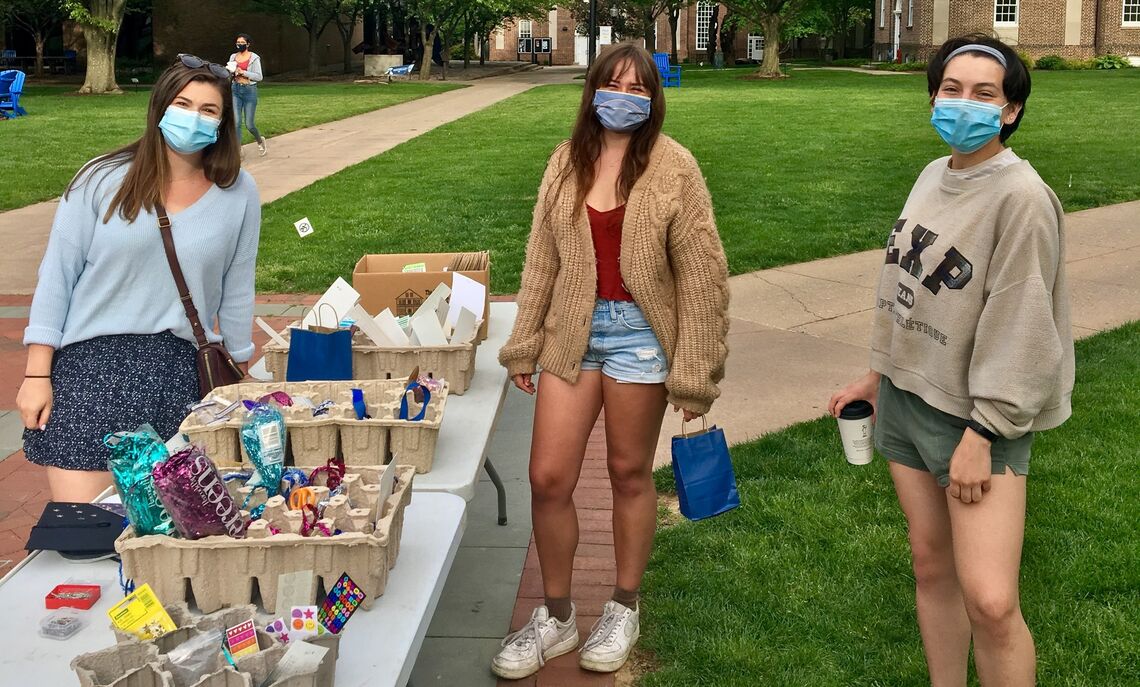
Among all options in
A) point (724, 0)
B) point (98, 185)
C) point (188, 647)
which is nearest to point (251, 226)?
point (98, 185)

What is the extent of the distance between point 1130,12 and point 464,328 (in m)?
53.5

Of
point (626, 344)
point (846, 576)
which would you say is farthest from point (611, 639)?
point (846, 576)

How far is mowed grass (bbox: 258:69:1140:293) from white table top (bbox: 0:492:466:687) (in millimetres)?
6333

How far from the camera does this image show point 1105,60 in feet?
156

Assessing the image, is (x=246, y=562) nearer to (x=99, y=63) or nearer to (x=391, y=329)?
(x=391, y=329)

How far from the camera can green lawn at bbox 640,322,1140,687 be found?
3.76m

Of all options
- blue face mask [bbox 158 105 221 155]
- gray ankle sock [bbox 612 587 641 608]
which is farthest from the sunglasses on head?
gray ankle sock [bbox 612 587 641 608]

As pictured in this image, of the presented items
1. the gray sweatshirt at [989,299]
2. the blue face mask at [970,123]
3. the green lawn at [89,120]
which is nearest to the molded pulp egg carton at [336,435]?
the gray sweatshirt at [989,299]

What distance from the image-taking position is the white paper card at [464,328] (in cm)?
414

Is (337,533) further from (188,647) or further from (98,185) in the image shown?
(98,185)

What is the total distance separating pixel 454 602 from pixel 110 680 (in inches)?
87.1

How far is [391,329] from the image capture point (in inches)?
163

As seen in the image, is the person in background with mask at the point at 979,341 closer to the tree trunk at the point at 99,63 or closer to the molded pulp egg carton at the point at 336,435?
the molded pulp egg carton at the point at 336,435

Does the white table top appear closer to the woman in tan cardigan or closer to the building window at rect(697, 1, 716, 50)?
the woman in tan cardigan
